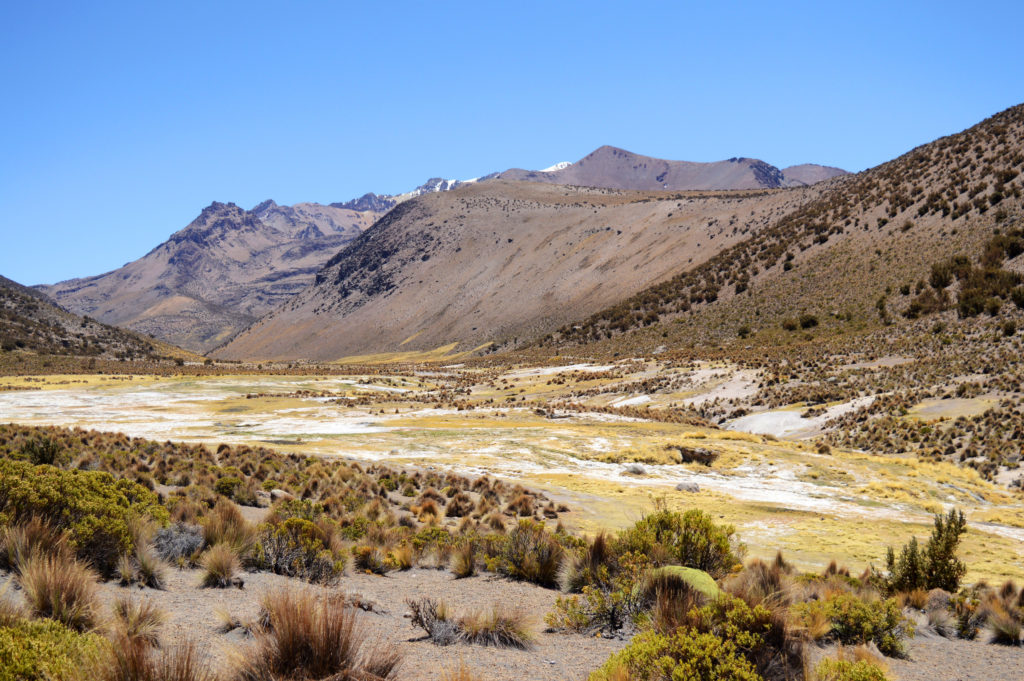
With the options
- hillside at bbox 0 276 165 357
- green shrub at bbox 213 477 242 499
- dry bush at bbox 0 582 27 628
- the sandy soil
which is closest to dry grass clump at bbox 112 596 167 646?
the sandy soil

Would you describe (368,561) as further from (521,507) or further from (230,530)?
(521,507)

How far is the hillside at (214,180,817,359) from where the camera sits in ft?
346

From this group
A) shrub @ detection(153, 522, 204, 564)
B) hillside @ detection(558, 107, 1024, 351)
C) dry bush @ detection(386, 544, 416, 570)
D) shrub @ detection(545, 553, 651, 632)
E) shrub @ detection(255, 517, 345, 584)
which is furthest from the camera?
hillside @ detection(558, 107, 1024, 351)

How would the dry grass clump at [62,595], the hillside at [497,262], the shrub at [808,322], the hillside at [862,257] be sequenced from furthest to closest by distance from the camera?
the hillside at [497,262], the shrub at [808,322], the hillside at [862,257], the dry grass clump at [62,595]

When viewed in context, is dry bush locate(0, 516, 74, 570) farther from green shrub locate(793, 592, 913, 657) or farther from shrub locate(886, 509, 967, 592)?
shrub locate(886, 509, 967, 592)

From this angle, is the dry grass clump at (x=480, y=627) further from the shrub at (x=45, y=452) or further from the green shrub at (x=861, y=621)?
the shrub at (x=45, y=452)

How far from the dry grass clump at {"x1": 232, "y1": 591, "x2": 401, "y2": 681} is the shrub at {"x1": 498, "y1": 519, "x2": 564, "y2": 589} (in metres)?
5.15

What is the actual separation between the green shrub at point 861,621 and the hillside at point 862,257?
4787cm

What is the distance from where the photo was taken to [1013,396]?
27.9 m

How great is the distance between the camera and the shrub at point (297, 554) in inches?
345

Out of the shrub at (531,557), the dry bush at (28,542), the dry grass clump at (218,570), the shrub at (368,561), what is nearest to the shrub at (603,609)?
the shrub at (531,557)

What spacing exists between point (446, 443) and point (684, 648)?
23.8 meters

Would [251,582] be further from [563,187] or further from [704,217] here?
[563,187]

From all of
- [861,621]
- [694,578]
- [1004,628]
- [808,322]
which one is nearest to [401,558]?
[694,578]
